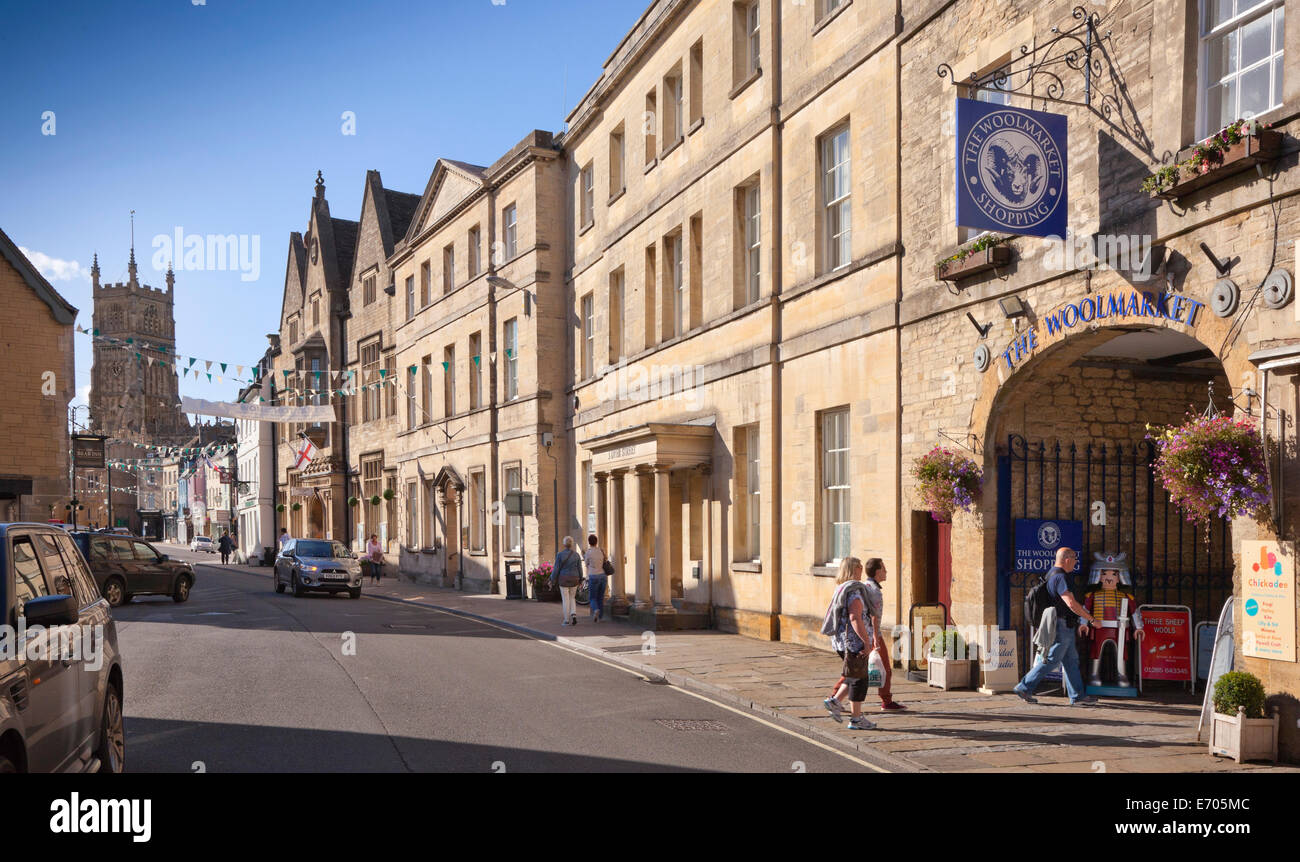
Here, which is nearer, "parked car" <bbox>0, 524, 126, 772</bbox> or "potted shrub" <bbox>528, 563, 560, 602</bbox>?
"parked car" <bbox>0, 524, 126, 772</bbox>

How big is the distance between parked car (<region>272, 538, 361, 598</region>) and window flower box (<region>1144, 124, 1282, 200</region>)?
24434 millimetres

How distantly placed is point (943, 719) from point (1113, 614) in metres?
3.03

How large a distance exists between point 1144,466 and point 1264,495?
483 centimetres

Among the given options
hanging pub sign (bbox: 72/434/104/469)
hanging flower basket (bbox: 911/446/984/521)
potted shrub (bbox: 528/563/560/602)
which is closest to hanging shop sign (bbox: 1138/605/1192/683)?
hanging flower basket (bbox: 911/446/984/521)

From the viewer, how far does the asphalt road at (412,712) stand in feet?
28.0

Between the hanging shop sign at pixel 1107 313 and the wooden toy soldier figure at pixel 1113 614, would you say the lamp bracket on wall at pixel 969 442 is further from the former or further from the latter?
the wooden toy soldier figure at pixel 1113 614

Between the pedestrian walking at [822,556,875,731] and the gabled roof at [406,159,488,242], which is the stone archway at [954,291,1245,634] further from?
the gabled roof at [406,159,488,242]

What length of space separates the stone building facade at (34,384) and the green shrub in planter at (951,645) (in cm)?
2723

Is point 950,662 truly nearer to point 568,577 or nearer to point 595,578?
point 568,577

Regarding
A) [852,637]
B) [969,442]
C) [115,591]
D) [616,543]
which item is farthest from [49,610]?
[115,591]

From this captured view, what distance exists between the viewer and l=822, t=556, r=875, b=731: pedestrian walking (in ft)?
33.1
